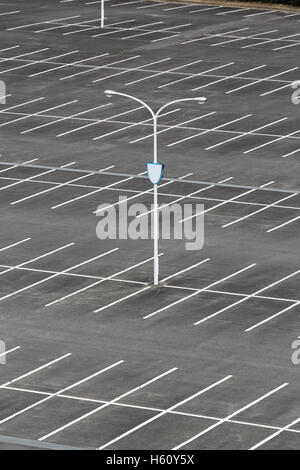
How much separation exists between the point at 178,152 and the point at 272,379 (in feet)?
89.3

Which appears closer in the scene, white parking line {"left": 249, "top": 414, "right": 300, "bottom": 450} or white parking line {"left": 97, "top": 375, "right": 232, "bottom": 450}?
white parking line {"left": 249, "top": 414, "right": 300, "bottom": 450}

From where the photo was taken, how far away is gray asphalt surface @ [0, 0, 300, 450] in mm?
43375

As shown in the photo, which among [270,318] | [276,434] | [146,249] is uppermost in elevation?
[146,249]

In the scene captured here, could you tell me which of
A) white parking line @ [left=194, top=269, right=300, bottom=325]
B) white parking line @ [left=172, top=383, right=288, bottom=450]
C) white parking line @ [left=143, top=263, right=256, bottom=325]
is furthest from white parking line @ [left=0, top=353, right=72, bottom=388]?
white parking line @ [left=172, top=383, right=288, bottom=450]

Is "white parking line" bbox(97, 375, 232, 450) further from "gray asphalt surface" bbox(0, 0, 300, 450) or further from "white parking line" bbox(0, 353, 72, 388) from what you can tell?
"white parking line" bbox(0, 353, 72, 388)

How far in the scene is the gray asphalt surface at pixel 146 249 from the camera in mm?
43375

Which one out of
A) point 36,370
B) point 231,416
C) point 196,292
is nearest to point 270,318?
point 196,292

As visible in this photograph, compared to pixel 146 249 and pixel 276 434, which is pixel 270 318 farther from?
pixel 276 434

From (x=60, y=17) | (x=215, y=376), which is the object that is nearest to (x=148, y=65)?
(x=60, y=17)

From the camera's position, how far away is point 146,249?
189ft

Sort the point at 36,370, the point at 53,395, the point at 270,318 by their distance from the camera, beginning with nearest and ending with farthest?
the point at 53,395
the point at 36,370
the point at 270,318

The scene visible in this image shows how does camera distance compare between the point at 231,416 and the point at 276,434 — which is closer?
the point at 276,434
